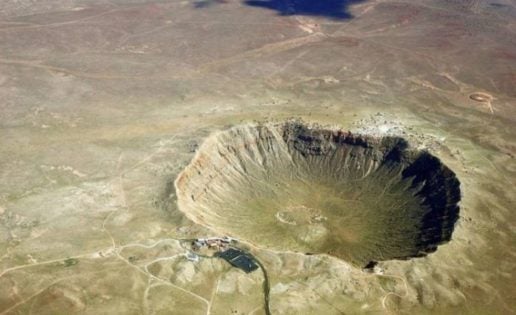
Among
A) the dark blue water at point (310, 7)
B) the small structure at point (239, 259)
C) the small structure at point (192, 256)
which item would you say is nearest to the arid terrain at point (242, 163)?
the small structure at point (192, 256)

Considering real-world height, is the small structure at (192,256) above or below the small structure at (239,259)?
above

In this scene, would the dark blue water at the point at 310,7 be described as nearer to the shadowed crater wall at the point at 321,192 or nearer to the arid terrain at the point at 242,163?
the arid terrain at the point at 242,163

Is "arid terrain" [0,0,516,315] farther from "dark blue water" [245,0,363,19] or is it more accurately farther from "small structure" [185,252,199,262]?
"dark blue water" [245,0,363,19]

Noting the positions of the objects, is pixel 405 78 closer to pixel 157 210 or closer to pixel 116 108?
pixel 116 108

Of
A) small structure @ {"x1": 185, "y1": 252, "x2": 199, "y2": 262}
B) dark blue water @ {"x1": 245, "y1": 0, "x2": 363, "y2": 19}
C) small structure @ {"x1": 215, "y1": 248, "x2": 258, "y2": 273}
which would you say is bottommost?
small structure @ {"x1": 215, "y1": 248, "x2": 258, "y2": 273}

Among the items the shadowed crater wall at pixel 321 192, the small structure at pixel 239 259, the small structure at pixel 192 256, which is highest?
the small structure at pixel 192 256

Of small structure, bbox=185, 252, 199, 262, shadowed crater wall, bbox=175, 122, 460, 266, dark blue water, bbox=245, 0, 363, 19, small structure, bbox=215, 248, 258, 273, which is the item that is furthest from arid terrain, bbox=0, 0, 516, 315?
dark blue water, bbox=245, 0, 363, 19

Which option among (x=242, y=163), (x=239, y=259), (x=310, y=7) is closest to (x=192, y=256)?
(x=239, y=259)
